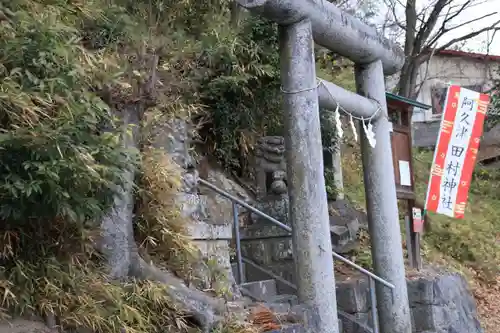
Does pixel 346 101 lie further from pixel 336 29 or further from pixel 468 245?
pixel 468 245

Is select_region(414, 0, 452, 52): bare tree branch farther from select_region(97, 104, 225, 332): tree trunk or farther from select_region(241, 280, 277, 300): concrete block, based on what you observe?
select_region(97, 104, 225, 332): tree trunk

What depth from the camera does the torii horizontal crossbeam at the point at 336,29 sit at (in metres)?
5.22

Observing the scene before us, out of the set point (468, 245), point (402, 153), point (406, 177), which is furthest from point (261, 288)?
point (468, 245)

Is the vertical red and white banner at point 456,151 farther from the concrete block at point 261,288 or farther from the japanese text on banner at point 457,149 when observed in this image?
the concrete block at point 261,288

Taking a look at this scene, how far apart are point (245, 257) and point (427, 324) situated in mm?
2524

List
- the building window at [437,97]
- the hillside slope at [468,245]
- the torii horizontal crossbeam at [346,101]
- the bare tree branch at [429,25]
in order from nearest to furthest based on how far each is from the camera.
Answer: the torii horizontal crossbeam at [346,101]
the hillside slope at [468,245]
the bare tree branch at [429,25]
the building window at [437,97]

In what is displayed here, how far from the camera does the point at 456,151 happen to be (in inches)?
366

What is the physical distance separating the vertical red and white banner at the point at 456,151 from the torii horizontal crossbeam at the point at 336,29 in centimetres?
219

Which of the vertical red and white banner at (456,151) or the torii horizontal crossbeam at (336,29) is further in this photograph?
the vertical red and white banner at (456,151)

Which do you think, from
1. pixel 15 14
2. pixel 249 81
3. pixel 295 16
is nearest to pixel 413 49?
pixel 249 81

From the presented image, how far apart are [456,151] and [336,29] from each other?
4196 millimetres

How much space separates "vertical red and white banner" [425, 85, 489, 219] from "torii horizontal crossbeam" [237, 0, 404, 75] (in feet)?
7.18

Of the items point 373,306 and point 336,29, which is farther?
point 373,306

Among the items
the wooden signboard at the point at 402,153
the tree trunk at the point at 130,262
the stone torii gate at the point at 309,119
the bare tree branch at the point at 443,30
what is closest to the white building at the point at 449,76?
the bare tree branch at the point at 443,30
